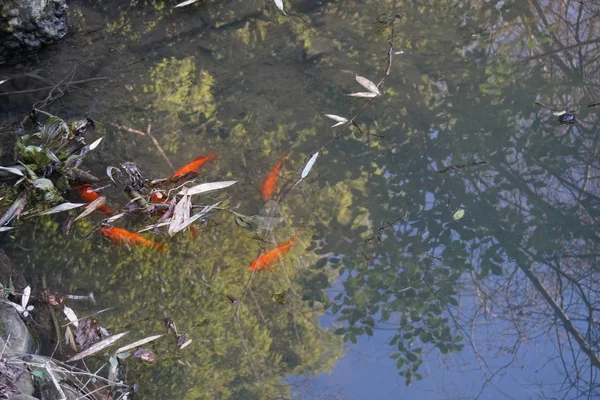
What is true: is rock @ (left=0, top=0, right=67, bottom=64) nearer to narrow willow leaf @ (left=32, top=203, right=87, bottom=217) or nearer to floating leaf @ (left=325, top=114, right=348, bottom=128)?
narrow willow leaf @ (left=32, top=203, right=87, bottom=217)

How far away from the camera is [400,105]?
3658 mm

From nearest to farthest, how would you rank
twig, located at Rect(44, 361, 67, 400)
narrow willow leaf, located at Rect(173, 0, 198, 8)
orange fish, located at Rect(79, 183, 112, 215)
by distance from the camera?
twig, located at Rect(44, 361, 67, 400), orange fish, located at Rect(79, 183, 112, 215), narrow willow leaf, located at Rect(173, 0, 198, 8)

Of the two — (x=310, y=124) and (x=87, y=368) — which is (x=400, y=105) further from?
(x=87, y=368)

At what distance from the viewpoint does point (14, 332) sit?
251 cm

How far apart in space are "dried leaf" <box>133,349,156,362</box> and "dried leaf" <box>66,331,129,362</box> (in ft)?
0.37

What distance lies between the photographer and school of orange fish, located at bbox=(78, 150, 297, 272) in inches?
119

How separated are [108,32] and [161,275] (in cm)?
186

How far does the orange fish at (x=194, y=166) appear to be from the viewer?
3.24 m

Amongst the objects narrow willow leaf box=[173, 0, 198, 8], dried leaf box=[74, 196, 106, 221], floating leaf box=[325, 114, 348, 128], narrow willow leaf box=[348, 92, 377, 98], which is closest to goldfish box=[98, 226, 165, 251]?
dried leaf box=[74, 196, 106, 221]

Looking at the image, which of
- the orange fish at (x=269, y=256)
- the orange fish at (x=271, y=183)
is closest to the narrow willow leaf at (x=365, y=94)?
the orange fish at (x=271, y=183)

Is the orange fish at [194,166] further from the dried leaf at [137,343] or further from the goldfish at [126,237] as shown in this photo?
the dried leaf at [137,343]

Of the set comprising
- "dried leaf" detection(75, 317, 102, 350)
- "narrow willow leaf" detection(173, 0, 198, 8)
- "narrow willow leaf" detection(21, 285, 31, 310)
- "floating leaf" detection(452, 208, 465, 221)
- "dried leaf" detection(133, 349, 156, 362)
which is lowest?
"narrow willow leaf" detection(21, 285, 31, 310)

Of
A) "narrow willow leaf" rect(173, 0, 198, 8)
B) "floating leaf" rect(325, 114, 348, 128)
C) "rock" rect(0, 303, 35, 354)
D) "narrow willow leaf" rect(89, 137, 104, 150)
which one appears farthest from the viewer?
"narrow willow leaf" rect(173, 0, 198, 8)

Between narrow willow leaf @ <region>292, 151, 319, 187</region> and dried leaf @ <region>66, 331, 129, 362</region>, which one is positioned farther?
narrow willow leaf @ <region>292, 151, 319, 187</region>
